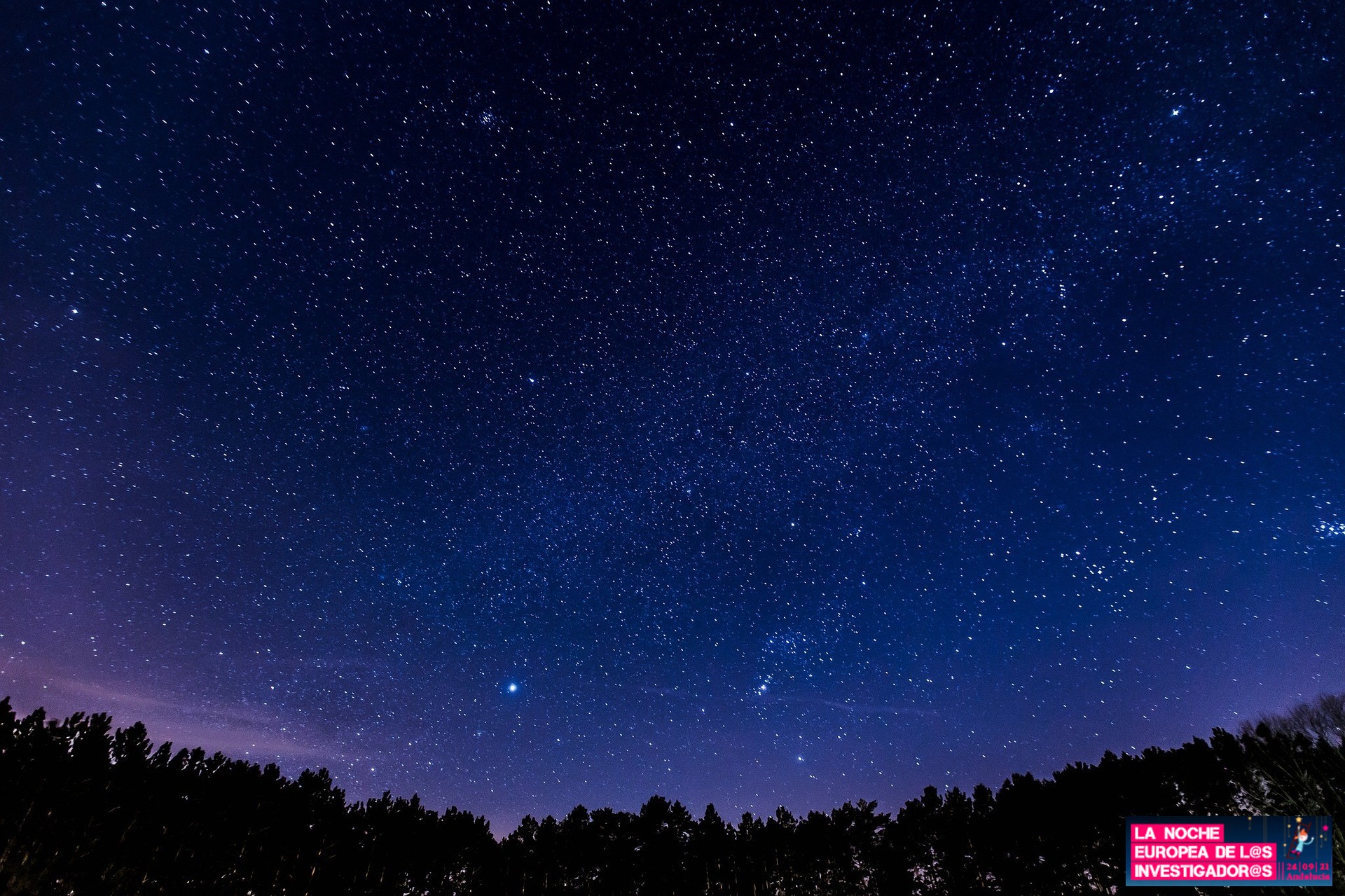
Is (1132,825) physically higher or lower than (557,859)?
higher

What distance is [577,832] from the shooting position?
144 feet

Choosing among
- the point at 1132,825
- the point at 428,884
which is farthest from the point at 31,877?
the point at 1132,825

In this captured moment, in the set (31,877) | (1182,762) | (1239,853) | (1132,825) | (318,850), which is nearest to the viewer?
(1239,853)

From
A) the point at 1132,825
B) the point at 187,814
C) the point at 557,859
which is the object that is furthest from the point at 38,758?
the point at 1132,825

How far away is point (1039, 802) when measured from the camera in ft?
114

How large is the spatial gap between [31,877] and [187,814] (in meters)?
6.75

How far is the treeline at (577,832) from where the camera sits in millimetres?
28672

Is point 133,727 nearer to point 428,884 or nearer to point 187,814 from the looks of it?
point 187,814

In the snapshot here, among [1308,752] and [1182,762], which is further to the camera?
[1182,762]

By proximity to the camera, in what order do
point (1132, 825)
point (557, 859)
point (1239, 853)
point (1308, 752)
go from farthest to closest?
1. point (557, 859)
2. point (1308, 752)
3. point (1132, 825)
4. point (1239, 853)

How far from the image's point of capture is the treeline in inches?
1129

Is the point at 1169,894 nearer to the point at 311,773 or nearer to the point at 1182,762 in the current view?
the point at 1182,762

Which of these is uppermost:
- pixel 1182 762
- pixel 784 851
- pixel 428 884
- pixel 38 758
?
pixel 1182 762

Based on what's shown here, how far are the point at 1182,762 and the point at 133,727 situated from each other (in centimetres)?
5471
